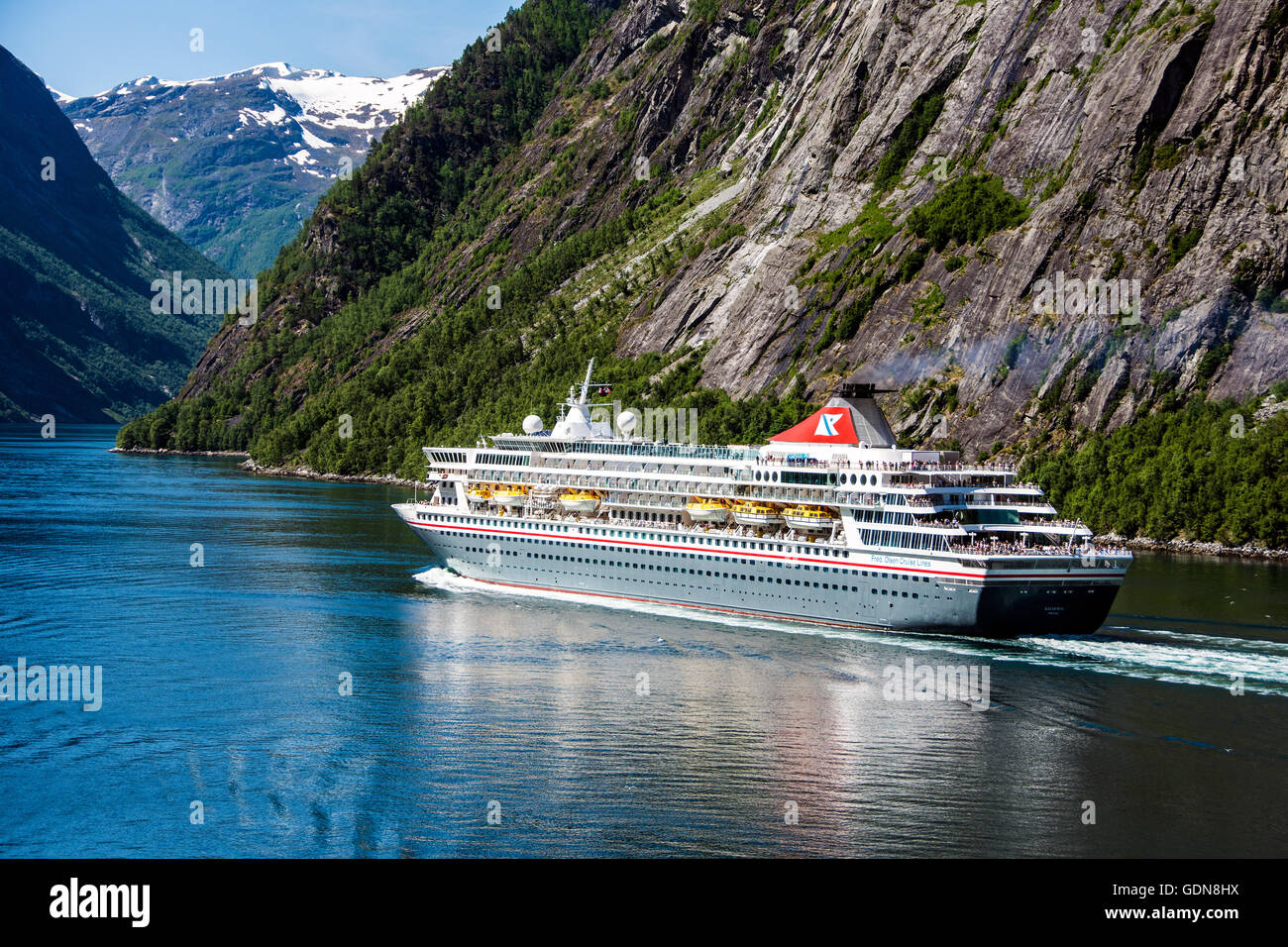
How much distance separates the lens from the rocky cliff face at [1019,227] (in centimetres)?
11281

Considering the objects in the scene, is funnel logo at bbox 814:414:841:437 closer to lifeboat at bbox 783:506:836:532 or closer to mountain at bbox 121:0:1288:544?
lifeboat at bbox 783:506:836:532

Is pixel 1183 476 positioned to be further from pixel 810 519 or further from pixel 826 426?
pixel 810 519

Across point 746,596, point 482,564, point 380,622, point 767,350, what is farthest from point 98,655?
point 767,350

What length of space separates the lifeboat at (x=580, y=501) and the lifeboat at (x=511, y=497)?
11.5ft

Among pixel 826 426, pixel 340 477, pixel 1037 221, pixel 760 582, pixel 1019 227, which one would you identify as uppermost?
pixel 1037 221

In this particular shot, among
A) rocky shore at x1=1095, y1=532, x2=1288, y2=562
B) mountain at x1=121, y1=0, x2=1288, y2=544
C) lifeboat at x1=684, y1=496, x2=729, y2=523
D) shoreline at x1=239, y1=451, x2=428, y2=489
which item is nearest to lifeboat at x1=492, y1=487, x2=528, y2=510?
lifeboat at x1=684, y1=496, x2=729, y2=523

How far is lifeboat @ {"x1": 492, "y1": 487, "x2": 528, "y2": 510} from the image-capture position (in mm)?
80688

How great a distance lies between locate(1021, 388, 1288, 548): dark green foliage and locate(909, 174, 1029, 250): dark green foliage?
3134cm

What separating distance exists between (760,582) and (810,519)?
483 centimetres

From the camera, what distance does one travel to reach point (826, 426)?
71438 mm

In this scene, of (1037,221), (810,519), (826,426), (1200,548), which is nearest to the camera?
(810,519)

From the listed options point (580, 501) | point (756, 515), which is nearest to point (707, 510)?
point (756, 515)

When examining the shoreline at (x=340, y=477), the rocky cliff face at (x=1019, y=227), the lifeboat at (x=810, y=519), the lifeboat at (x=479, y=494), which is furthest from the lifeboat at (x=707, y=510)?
the shoreline at (x=340, y=477)

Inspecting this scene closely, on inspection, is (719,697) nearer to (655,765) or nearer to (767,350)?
(655,765)
